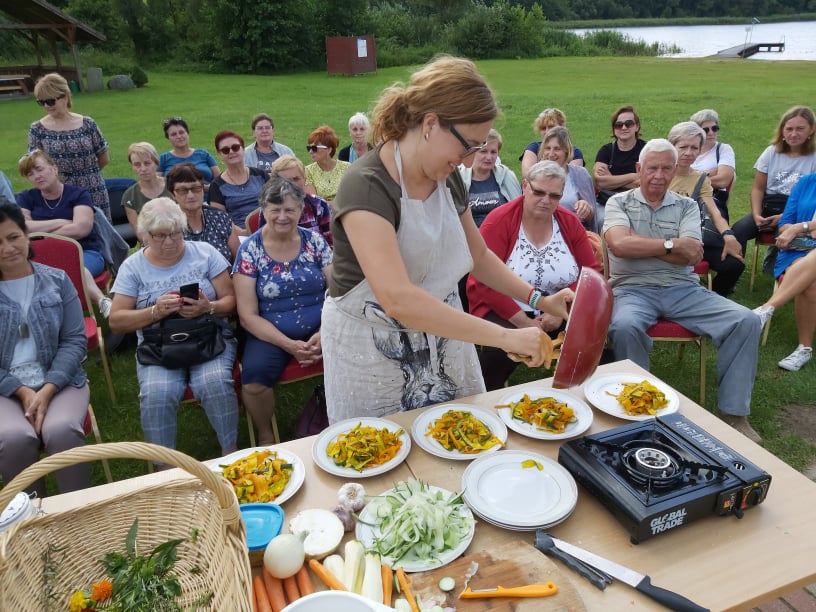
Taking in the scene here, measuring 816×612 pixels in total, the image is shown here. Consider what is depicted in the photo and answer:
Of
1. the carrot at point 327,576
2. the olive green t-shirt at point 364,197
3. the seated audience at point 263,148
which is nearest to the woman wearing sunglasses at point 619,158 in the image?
the seated audience at point 263,148

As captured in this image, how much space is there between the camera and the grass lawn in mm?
4199

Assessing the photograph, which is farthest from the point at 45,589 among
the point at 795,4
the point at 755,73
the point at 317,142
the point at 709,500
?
the point at 795,4

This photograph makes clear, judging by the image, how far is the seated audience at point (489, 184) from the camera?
5320 millimetres

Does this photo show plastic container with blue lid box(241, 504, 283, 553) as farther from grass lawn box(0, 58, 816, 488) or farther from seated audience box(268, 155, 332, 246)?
seated audience box(268, 155, 332, 246)

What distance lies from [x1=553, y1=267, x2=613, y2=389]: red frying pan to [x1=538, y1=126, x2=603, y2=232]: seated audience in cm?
415

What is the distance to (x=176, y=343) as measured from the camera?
3.40m

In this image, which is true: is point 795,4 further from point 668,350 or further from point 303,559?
point 303,559

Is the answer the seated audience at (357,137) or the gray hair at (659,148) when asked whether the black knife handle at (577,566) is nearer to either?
the gray hair at (659,148)

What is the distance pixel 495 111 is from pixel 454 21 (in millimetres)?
51271

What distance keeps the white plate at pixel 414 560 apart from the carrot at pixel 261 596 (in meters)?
0.29

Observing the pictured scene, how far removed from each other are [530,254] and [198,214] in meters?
2.72

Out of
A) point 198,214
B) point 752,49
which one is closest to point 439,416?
point 198,214

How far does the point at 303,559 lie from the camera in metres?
1.52

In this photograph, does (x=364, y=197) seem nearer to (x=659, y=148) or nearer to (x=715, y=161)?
(x=659, y=148)
